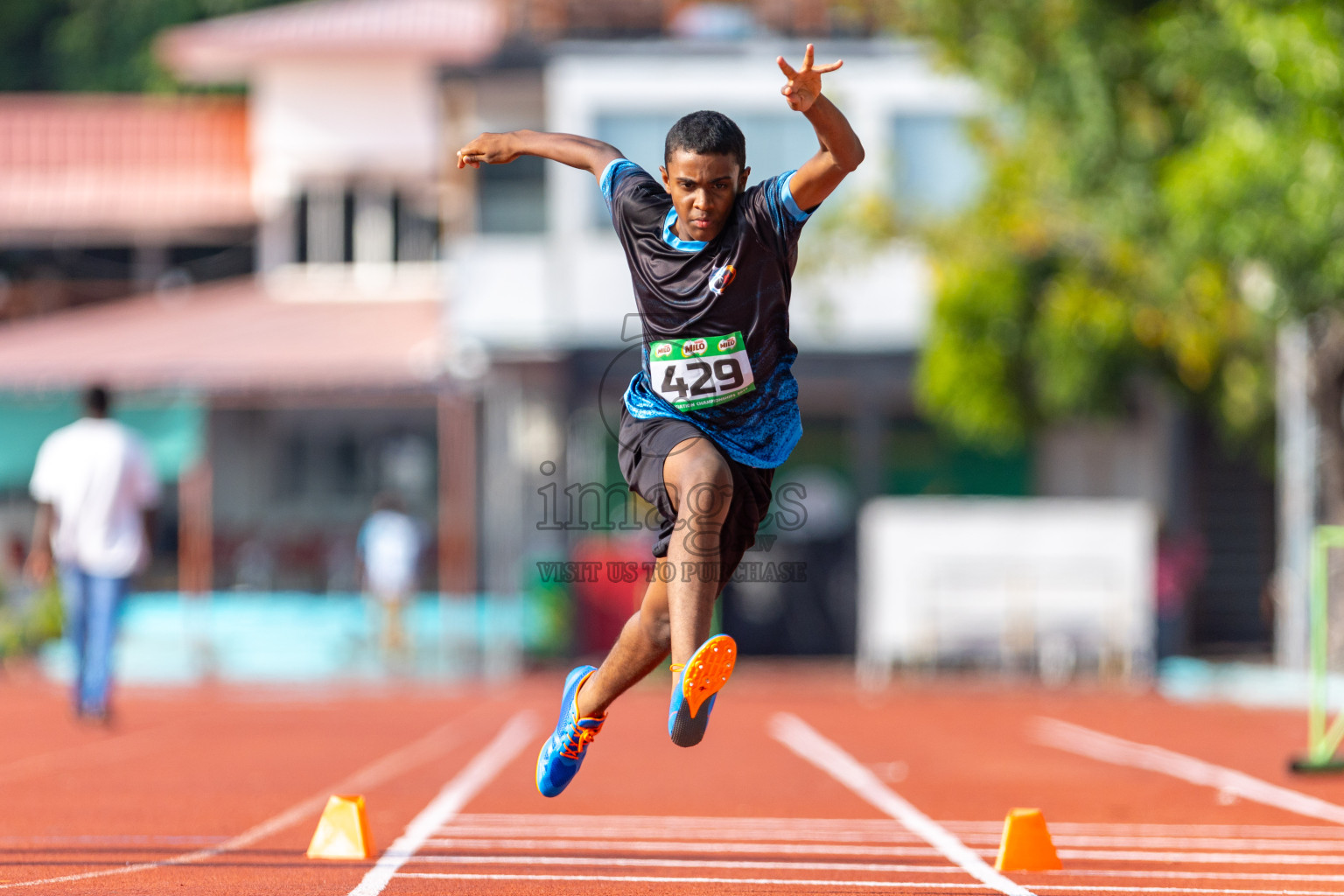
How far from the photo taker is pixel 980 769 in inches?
428

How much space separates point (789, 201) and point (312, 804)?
4.27m

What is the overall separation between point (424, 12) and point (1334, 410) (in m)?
17.4

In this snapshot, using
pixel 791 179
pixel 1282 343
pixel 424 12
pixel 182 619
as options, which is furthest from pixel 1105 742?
pixel 424 12

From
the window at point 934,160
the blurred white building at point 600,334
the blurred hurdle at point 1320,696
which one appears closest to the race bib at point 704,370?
the blurred hurdle at point 1320,696

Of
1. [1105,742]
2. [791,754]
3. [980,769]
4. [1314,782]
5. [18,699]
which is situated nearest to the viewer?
[1314,782]

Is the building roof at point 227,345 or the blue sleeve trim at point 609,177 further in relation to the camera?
the building roof at point 227,345

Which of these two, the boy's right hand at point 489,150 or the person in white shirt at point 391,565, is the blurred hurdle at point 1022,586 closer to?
the person in white shirt at point 391,565

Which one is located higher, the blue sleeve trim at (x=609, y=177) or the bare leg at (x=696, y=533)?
the blue sleeve trim at (x=609, y=177)

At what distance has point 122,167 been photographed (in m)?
29.6

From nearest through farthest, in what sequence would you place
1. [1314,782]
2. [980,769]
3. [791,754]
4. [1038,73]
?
[1314,782] → [980,769] → [791,754] → [1038,73]

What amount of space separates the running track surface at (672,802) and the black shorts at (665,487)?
1.06 metres

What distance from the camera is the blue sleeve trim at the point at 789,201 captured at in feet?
18.1

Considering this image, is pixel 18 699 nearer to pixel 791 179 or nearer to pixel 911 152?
pixel 911 152

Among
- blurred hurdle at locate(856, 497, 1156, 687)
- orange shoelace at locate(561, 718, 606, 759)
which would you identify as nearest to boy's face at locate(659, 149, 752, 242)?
orange shoelace at locate(561, 718, 606, 759)
